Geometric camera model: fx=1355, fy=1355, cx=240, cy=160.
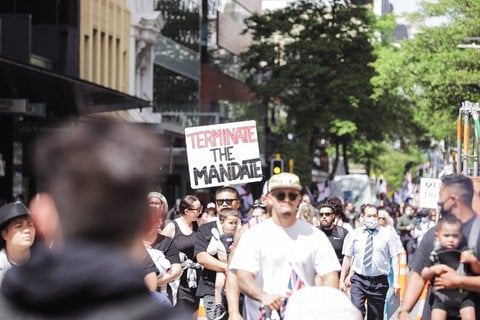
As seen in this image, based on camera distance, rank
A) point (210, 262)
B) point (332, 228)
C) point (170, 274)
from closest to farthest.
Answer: point (170, 274), point (210, 262), point (332, 228)

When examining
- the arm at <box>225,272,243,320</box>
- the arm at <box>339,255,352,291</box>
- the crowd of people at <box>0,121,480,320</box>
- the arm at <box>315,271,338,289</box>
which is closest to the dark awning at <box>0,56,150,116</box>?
the crowd of people at <box>0,121,480,320</box>

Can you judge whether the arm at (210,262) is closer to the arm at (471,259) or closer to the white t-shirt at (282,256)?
the white t-shirt at (282,256)

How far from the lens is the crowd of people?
263cm

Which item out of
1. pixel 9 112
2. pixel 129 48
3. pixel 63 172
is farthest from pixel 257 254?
pixel 129 48

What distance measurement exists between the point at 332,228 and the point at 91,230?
14.1 m

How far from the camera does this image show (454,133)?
1948 inches

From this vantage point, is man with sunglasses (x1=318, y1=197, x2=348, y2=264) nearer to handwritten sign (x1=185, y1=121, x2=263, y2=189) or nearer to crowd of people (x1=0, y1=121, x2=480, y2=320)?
crowd of people (x1=0, y1=121, x2=480, y2=320)

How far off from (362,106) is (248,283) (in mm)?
53543

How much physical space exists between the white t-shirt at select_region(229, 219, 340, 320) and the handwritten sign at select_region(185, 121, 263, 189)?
7558 mm

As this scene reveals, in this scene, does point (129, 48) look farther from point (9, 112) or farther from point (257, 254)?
point (257, 254)

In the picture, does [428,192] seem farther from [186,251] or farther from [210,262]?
[210,262]

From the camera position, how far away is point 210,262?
13125 mm

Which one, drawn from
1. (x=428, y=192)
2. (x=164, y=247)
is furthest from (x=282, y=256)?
(x=428, y=192)

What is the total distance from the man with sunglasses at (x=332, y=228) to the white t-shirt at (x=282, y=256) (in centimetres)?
748
